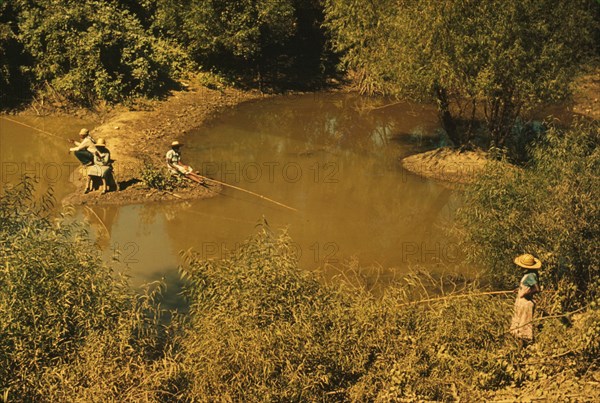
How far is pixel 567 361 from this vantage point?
9227 millimetres

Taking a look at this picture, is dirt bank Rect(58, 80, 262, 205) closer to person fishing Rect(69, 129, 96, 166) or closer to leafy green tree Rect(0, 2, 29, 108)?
person fishing Rect(69, 129, 96, 166)

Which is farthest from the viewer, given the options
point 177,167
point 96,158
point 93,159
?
point 177,167

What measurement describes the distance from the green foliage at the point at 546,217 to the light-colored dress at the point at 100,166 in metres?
9.70

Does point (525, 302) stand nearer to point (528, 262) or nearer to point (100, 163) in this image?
point (528, 262)

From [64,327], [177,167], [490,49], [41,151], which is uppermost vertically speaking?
[490,49]

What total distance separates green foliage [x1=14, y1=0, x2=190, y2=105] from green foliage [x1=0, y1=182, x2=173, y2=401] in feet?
51.8

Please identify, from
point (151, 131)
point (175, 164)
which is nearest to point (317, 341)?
point (175, 164)

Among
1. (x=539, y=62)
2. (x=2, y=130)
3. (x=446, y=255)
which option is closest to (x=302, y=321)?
(x=446, y=255)

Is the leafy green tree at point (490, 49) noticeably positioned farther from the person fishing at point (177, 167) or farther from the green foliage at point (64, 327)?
the green foliage at point (64, 327)

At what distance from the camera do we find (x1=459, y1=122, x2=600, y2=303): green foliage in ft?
38.0

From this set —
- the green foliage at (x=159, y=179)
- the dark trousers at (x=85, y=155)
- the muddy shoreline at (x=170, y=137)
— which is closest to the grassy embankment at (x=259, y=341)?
the muddy shoreline at (x=170, y=137)

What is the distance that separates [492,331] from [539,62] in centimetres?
1118

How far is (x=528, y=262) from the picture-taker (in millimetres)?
10938

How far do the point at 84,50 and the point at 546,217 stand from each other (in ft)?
59.9
